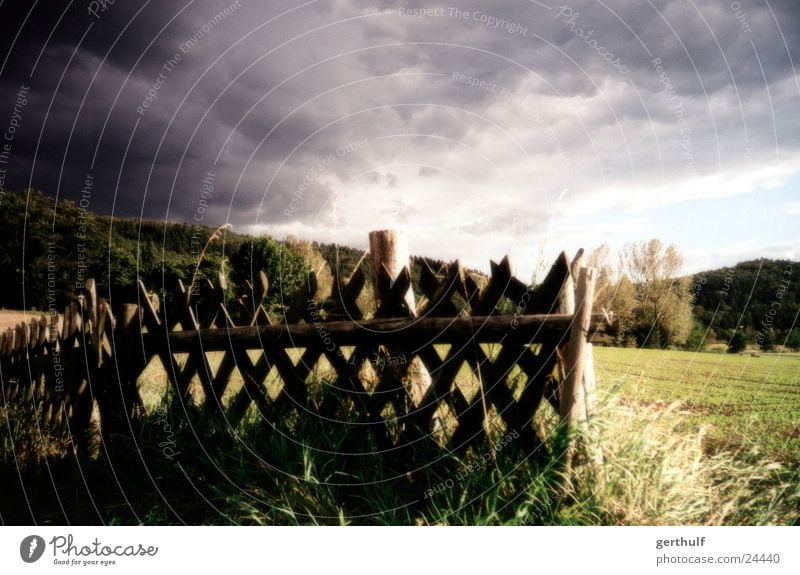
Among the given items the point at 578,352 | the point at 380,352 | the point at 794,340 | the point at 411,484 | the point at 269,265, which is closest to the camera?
the point at 578,352

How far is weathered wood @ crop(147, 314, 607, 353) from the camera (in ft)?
9.51

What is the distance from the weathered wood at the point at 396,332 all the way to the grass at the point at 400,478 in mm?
438

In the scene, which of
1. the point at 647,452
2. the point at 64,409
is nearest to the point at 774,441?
the point at 647,452

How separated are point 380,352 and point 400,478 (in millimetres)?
913

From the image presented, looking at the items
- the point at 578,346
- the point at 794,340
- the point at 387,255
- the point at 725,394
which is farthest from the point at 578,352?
the point at 725,394

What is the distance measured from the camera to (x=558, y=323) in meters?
2.88

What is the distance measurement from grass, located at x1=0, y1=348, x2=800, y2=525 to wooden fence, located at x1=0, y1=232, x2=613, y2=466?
175 millimetres

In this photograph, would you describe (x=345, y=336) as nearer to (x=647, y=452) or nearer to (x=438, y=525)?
(x=438, y=525)

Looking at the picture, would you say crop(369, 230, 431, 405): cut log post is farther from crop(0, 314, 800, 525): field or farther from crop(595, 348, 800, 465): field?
crop(595, 348, 800, 465): field

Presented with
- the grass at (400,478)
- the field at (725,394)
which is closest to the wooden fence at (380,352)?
the grass at (400,478)

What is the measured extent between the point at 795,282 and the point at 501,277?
2.37m

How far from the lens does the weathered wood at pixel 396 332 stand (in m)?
2.90

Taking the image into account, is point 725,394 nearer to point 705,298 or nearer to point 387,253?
point 705,298

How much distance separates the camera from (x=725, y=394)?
5.52 m
